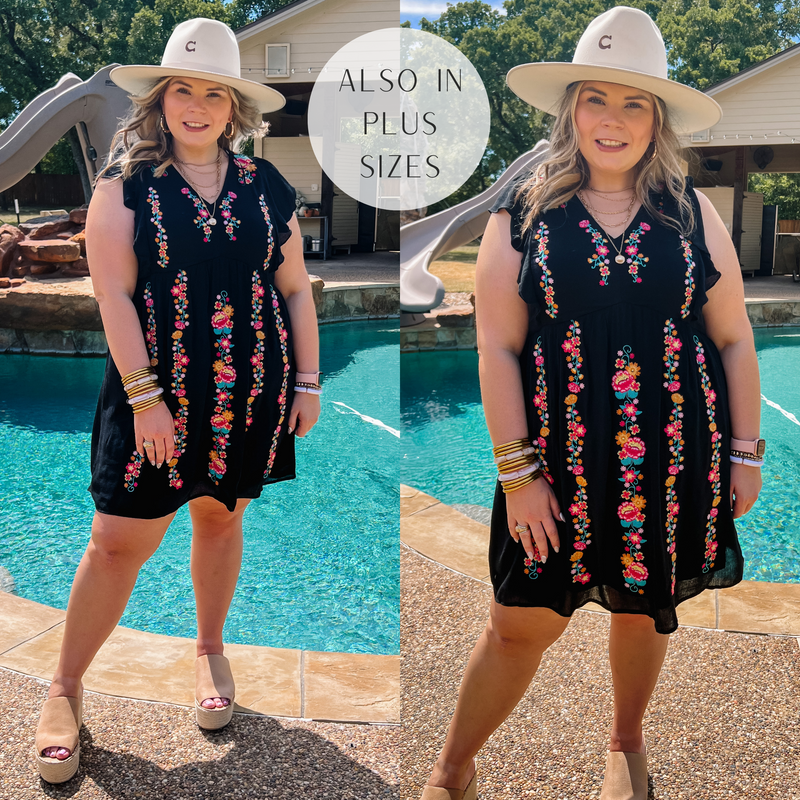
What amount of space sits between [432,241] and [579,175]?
754cm

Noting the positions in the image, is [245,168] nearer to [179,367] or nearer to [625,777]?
[179,367]

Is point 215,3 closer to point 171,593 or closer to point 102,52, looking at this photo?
point 102,52

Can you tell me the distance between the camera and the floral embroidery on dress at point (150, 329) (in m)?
1.79

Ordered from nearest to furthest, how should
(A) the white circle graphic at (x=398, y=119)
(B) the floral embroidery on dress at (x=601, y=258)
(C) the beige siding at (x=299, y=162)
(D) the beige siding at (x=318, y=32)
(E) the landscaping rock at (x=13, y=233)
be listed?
(B) the floral embroidery on dress at (x=601, y=258) → (E) the landscaping rock at (x=13, y=233) → (D) the beige siding at (x=318, y=32) → (A) the white circle graphic at (x=398, y=119) → (C) the beige siding at (x=299, y=162)

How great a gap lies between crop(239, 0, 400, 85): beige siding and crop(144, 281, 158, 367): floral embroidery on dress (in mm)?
12763

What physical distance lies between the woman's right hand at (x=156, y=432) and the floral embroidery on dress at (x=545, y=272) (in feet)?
2.85

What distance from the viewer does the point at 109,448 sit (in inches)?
71.6

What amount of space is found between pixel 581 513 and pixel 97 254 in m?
1.18

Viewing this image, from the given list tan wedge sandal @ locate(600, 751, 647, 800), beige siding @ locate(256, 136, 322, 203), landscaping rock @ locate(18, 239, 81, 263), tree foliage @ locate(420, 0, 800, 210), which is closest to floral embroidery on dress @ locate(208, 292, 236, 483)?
tan wedge sandal @ locate(600, 751, 647, 800)

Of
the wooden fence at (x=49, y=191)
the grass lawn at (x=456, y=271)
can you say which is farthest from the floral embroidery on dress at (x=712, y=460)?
the wooden fence at (x=49, y=191)

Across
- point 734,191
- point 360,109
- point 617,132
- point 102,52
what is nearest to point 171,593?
point 617,132

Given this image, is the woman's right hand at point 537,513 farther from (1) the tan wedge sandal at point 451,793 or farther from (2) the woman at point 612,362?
(1) the tan wedge sandal at point 451,793

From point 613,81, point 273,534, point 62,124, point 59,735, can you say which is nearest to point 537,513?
point 613,81

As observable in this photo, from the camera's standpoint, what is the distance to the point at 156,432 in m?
1.75
